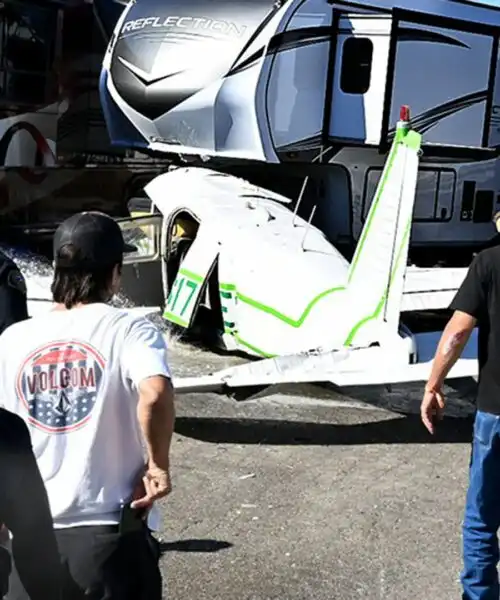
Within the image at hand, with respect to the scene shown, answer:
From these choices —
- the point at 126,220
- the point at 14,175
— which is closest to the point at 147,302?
the point at 126,220

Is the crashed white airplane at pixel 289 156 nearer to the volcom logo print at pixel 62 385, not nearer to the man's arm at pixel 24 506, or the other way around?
the volcom logo print at pixel 62 385

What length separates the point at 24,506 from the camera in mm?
2158

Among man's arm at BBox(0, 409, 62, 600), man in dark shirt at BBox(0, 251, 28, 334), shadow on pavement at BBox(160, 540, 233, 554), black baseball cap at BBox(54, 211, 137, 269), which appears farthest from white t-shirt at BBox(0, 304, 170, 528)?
shadow on pavement at BBox(160, 540, 233, 554)

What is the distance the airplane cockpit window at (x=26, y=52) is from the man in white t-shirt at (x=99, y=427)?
10.2 m

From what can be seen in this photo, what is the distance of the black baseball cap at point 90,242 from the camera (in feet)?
8.86

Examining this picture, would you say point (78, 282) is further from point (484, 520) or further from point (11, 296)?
point (484, 520)

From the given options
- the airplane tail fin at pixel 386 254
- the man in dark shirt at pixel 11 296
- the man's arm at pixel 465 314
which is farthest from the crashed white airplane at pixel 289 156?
the man in dark shirt at pixel 11 296

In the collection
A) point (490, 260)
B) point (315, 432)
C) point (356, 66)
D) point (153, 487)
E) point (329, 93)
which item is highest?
point (356, 66)

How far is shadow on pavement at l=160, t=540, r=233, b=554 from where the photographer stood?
4.57 meters

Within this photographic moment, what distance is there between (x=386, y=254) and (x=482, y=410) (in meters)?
2.64

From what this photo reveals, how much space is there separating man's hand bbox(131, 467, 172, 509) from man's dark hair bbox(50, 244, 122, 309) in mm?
483

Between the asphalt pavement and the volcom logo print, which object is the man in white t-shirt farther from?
the asphalt pavement

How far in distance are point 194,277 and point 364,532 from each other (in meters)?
3.25

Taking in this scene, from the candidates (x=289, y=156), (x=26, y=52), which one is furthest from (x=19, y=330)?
(x=26, y=52)
